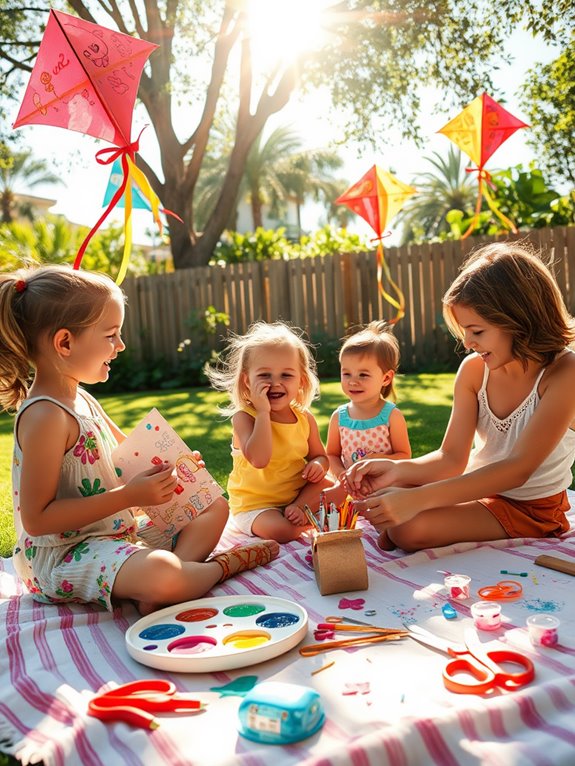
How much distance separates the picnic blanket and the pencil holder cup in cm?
4

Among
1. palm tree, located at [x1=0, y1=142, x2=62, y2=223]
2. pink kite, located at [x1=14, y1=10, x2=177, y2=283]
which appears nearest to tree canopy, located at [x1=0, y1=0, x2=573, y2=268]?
pink kite, located at [x1=14, y1=10, x2=177, y2=283]

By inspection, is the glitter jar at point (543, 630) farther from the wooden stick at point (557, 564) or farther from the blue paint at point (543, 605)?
the wooden stick at point (557, 564)

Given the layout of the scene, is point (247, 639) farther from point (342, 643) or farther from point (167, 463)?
point (167, 463)

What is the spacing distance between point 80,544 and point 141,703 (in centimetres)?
82

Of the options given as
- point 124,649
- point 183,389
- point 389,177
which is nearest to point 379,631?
point 124,649

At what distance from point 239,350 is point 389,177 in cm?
495

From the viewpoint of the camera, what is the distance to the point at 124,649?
191cm

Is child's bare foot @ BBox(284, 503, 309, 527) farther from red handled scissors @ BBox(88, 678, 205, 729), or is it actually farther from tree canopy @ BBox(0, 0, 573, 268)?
tree canopy @ BBox(0, 0, 573, 268)

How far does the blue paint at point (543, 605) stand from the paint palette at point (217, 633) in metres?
0.64

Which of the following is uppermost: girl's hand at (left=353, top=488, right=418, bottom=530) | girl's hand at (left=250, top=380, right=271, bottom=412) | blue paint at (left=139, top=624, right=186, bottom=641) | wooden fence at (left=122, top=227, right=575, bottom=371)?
wooden fence at (left=122, top=227, right=575, bottom=371)

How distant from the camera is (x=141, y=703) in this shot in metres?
1.54

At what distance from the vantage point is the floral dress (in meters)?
2.17

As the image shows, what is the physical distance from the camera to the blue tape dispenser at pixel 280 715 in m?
1.36

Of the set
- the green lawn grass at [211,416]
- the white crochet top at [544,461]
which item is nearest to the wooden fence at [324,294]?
the green lawn grass at [211,416]
